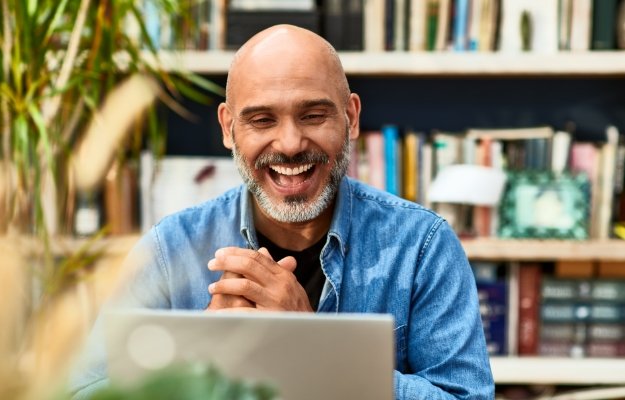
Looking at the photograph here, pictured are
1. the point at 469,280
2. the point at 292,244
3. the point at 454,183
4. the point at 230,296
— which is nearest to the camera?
the point at 230,296

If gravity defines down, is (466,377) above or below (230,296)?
below

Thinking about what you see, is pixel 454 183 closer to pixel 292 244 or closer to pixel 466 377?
pixel 292 244

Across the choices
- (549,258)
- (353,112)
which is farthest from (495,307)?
(353,112)

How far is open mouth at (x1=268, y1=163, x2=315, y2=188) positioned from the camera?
137 centimetres

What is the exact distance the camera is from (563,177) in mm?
2406

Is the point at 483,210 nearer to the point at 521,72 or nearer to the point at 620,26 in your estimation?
the point at 521,72

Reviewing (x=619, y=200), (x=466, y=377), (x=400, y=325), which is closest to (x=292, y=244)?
(x=400, y=325)

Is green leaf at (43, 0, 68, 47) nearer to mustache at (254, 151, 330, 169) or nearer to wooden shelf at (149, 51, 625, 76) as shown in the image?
wooden shelf at (149, 51, 625, 76)

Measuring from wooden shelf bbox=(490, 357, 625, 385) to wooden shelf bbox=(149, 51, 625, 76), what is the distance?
34.1 inches

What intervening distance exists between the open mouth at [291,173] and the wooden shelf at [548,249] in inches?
43.7

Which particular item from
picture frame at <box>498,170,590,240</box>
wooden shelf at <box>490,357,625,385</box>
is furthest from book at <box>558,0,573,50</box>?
wooden shelf at <box>490,357,625,385</box>

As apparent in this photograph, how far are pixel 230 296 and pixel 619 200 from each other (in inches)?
65.9

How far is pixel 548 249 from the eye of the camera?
7.81 ft

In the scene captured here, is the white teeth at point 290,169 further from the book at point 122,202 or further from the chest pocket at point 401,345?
the book at point 122,202
